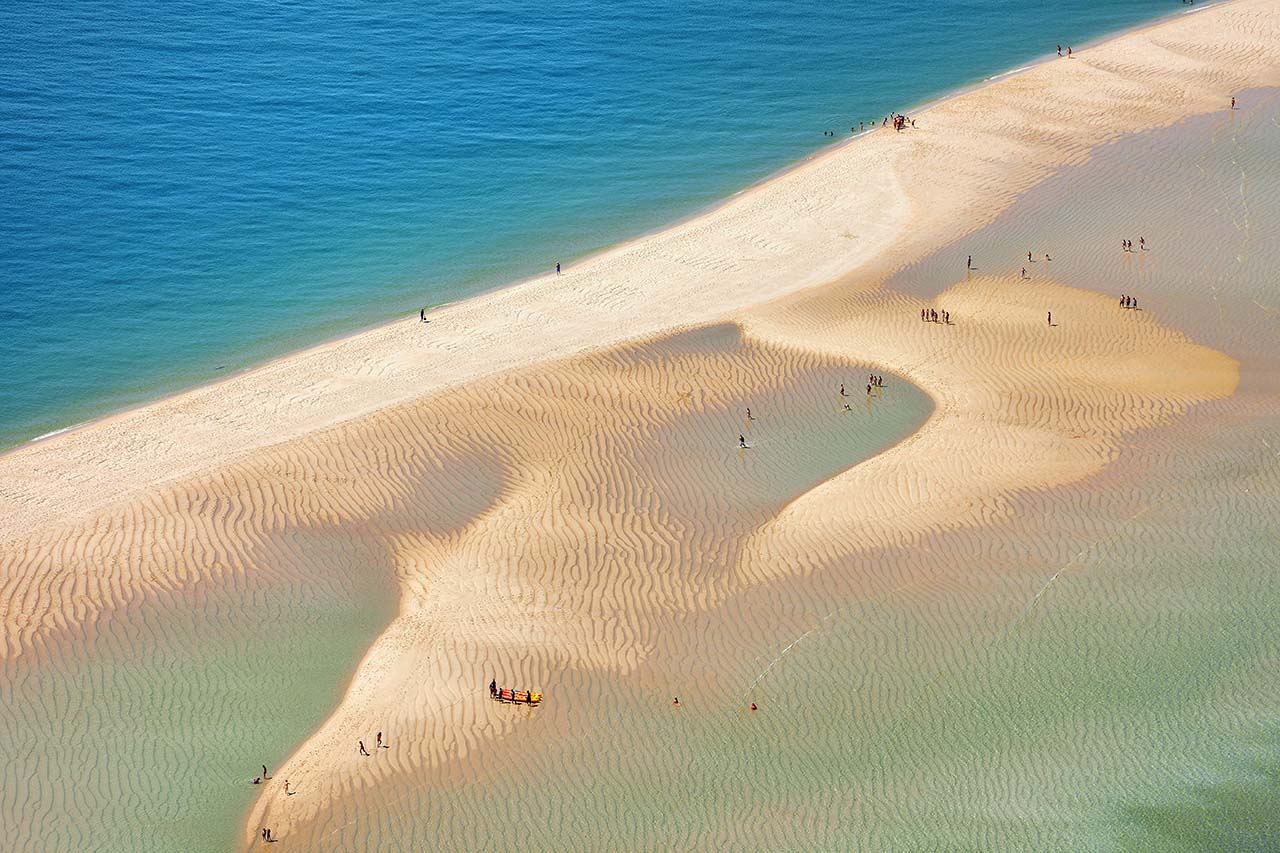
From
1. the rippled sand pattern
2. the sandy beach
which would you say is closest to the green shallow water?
the sandy beach

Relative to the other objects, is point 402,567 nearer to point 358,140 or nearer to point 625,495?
point 625,495

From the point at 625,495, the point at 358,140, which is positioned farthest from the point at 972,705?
the point at 358,140

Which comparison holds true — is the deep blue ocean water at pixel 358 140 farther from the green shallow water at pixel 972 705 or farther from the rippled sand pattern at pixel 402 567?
the green shallow water at pixel 972 705

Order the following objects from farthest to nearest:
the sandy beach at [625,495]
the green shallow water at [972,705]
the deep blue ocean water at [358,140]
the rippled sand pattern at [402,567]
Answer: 1. the deep blue ocean water at [358,140]
2. the sandy beach at [625,495]
3. the rippled sand pattern at [402,567]
4. the green shallow water at [972,705]

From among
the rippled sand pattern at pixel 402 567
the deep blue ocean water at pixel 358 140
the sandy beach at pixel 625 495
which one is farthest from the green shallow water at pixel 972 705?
the deep blue ocean water at pixel 358 140

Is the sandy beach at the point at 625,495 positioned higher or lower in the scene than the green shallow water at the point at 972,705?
higher

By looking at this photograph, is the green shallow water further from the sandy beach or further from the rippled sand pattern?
the rippled sand pattern
